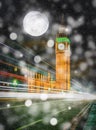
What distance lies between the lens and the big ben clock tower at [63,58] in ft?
23.9

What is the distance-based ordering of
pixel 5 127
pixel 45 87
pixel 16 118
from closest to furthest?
pixel 5 127 → pixel 16 118 → pixel 45 87

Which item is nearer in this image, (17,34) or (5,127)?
(5,127)

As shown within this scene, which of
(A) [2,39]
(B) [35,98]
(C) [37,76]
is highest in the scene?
(A) [2,39]

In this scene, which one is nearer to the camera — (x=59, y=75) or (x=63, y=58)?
(x=63, y=58)

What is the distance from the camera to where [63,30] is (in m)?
7.41

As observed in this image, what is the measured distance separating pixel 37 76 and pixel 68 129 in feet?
9.77

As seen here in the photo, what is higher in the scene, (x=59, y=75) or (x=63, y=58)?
(x=63, y=58)

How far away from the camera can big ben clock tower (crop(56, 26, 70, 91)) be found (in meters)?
7.28

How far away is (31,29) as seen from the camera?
21.7ft

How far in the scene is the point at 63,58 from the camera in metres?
7.57

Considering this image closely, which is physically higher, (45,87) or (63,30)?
(63,30)

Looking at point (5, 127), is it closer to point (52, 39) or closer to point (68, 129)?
point (68, 129)

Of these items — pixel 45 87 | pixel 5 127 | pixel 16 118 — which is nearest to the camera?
pixel 5 127

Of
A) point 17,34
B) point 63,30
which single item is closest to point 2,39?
point 17,34
